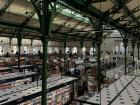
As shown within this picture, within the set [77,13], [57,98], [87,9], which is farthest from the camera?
[77,13]

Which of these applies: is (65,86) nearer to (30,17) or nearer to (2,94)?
(2,94)

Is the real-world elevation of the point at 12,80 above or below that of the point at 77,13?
below

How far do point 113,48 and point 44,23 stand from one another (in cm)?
3703

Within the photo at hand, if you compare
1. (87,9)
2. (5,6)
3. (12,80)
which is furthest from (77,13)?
(5,6)

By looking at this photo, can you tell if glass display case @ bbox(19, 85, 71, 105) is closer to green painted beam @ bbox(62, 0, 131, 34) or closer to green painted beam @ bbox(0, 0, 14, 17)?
green painted beam @ bbox(62, 0, 131, 34)

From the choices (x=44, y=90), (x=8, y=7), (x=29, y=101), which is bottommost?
(x=29, y=101)

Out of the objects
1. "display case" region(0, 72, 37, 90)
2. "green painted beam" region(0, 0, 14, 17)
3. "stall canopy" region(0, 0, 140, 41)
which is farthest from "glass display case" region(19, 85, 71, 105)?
"green painted beam" region(0, 0, 14, 17)

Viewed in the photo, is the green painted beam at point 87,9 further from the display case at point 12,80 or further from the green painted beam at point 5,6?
the green painted beam at point 5,6

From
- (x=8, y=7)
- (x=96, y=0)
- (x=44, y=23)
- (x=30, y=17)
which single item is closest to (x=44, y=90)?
(x=44, y=23)

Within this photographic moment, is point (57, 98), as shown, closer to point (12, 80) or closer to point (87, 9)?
point (12, 80)

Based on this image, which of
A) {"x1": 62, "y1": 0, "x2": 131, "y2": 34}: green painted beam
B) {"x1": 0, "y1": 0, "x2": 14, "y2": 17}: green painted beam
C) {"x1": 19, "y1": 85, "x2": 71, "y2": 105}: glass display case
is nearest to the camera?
{"x1": 62, "y1": 0, "x2": 131, "y2": 34}: green painted beam

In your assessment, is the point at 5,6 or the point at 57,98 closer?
the point at 57,98

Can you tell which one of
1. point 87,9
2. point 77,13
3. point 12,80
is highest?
point 77,13

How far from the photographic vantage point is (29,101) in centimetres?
938
